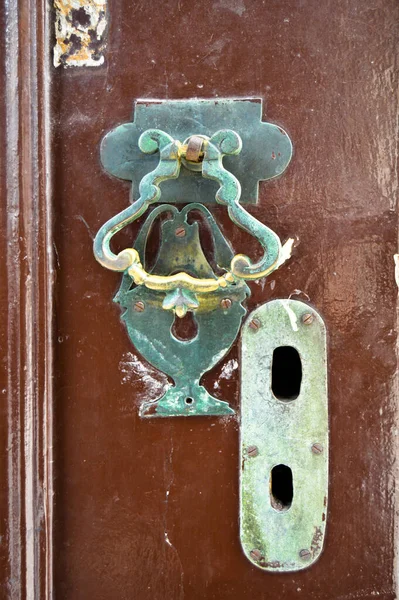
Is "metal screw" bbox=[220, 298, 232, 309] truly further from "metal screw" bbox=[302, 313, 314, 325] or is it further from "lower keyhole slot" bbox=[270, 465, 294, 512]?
"lower keyhole slot" bbox=[270, 465, 294, 512]

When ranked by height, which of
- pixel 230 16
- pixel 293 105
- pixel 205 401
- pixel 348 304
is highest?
pixel 230 16

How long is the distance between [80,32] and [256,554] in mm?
696

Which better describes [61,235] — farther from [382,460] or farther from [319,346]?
[382,460]

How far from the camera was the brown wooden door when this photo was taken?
2.02 feet

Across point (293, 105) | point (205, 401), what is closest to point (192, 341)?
point (205, 401)

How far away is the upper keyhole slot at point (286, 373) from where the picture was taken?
646 millimetres

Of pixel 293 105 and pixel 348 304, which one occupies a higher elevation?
pixel 293 105

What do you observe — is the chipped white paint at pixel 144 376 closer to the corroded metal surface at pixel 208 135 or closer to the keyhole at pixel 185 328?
the keyhole at pixel 185 328

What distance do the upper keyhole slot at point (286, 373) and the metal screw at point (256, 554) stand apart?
20 cm

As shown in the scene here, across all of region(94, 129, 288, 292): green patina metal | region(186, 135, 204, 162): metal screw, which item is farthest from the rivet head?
region(186, 135, 204, 162): metal screw

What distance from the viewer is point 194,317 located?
2.08ft

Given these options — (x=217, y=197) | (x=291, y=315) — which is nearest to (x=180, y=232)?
(x=217, y=197)

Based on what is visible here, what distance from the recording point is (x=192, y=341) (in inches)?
24.9

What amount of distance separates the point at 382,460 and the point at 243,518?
0.19 meters
